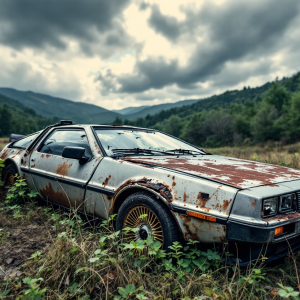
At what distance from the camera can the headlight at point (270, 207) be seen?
5.65 ft

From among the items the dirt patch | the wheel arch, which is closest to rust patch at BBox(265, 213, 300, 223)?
the wheel arch

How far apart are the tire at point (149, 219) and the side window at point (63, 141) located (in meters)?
0.90

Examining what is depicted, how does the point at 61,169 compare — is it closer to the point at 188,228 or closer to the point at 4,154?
the point at 188,228

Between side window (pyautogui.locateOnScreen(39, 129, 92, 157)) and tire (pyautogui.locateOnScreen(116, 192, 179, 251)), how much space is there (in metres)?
0.90

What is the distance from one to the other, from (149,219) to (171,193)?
32 cm

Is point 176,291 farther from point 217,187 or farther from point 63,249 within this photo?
point 63,249

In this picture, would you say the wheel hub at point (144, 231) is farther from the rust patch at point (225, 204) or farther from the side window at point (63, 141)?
the side window at point (63, 141)

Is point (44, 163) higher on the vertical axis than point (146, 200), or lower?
higher

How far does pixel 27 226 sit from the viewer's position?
293cm

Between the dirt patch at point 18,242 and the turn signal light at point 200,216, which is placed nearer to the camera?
the turn signal light at point 200,216

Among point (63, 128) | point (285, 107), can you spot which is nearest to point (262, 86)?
point (285, 107)

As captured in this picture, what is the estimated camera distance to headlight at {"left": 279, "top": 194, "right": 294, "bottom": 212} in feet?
5.97

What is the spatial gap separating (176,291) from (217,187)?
763mm

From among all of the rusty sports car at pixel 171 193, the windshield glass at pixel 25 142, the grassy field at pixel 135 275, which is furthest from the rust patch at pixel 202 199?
the windshield glass at pixel 25 142
